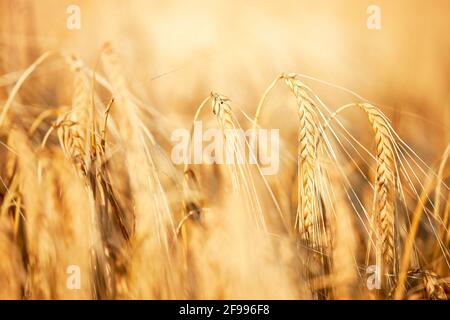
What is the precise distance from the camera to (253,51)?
148 centimetres

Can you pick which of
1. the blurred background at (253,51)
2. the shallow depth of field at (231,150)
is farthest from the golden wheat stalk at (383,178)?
the blurred background at (253,51)

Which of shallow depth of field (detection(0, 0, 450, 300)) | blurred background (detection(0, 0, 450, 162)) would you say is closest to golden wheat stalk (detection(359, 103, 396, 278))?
shallow depth of field (detection(0, 0, 450, 300))

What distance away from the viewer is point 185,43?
1.49 m

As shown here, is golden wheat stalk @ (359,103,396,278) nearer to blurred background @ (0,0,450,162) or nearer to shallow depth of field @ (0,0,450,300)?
shallow depth of field @ (0,0,450,300)

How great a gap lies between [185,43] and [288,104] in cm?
36

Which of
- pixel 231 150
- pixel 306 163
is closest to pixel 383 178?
pixel 306 163

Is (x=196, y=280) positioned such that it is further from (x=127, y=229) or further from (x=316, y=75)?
(x=316, y=75)

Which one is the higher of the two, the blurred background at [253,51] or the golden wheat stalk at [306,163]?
the blurred background at [253,51]

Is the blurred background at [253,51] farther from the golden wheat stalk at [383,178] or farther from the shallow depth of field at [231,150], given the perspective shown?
the golden wheat stalk at [383,178]

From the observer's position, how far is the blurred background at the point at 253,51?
1482 millimetres

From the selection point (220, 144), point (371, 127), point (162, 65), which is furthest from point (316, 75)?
point (162, 65)

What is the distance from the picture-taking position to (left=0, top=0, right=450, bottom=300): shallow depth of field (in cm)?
140
